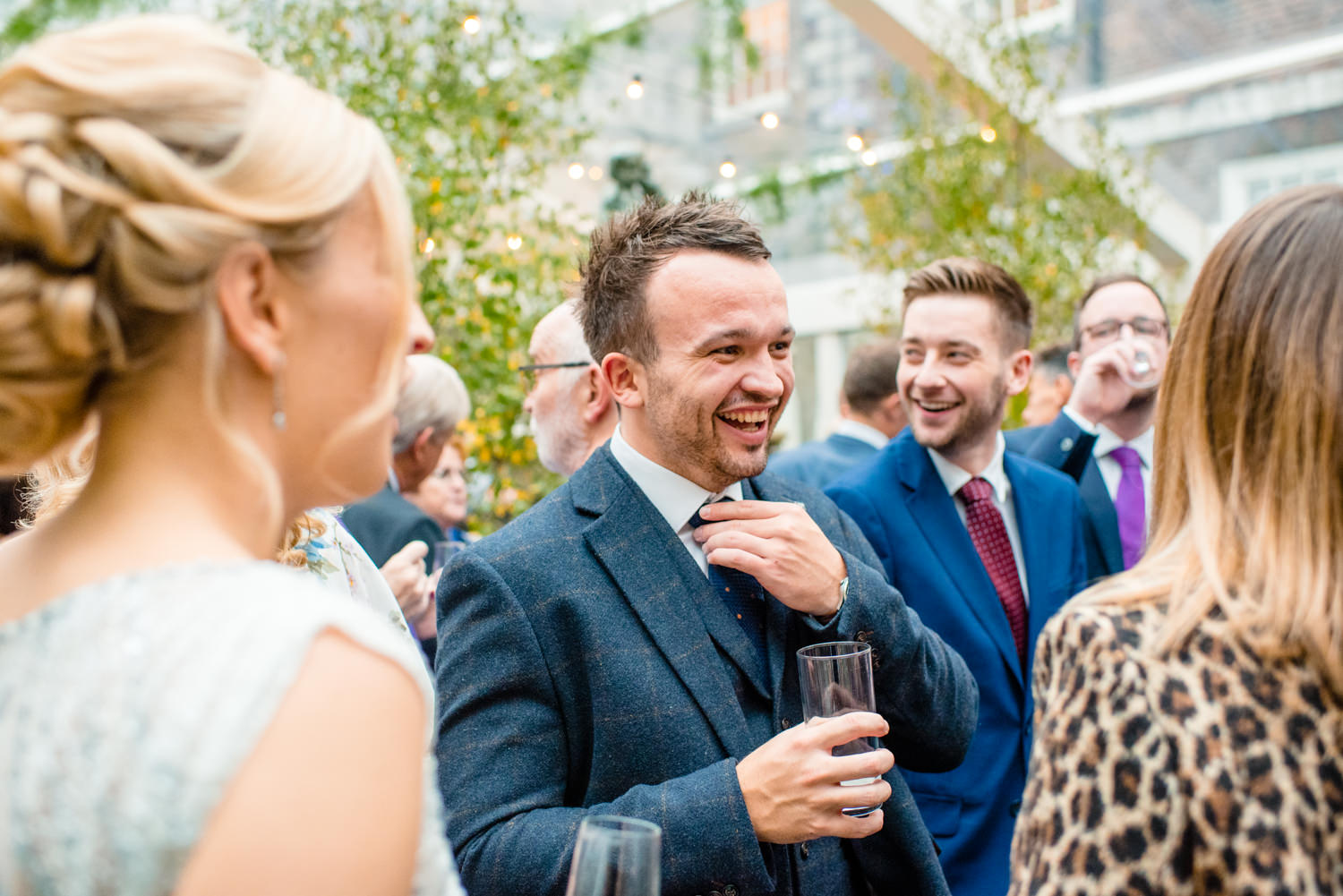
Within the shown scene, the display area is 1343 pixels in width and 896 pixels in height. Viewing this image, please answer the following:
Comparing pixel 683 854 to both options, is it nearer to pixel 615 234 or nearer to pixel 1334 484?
pixel 1334 484

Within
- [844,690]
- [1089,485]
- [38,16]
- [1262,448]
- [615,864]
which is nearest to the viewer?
[615,864]

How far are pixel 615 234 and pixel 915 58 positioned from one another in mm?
Result: 7148

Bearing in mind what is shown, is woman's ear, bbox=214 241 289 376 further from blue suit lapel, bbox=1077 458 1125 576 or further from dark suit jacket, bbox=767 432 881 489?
dark suit jacket, bbox=767 432 881 489

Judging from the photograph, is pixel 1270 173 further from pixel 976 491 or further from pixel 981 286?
pixel 976 491

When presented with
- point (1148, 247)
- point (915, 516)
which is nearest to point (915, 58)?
point (1148, 247)

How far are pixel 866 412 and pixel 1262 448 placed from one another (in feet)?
13.3

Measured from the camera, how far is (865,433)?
16.8 ft

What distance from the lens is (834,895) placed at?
1.86m

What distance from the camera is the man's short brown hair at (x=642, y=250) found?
6.81 ft

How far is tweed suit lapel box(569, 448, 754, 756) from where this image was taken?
1.81 meters

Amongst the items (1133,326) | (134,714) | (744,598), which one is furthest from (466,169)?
(134,714)

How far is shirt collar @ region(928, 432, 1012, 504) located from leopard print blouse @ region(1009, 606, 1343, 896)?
205 centimetres

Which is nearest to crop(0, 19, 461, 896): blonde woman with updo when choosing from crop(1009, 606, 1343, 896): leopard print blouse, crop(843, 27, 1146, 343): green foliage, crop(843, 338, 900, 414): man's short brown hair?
crop(1009, 606, 1343, 896): leopard print blouse

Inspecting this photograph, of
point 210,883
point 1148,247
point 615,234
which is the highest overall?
point 1148,247
